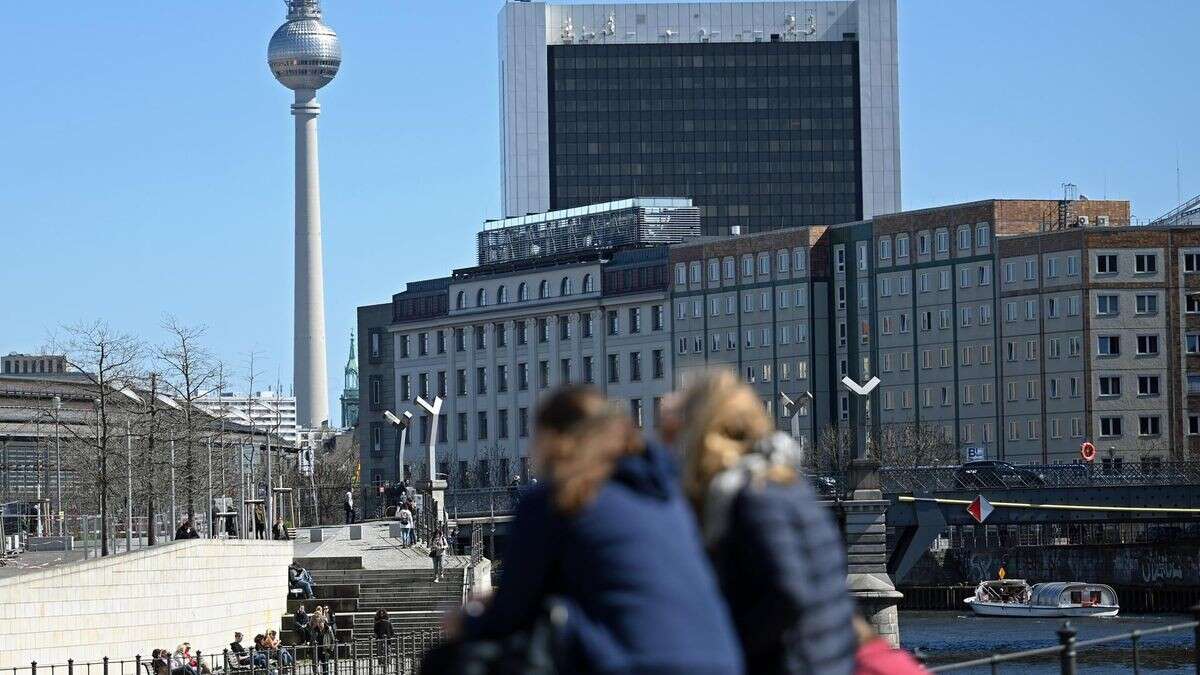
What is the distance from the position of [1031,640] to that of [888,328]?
208ft

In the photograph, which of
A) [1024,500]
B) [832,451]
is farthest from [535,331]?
[1024,500]

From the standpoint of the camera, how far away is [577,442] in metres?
6.66

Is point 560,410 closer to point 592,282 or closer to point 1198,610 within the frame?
point 1198,610

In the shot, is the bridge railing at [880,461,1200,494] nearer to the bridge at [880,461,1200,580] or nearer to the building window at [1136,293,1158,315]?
the bridge at [880,461,1200,580]

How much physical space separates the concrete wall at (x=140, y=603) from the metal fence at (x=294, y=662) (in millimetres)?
389

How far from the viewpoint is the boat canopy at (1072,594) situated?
107312 millimetres

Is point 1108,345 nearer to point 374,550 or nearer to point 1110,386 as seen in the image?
point 1110,386

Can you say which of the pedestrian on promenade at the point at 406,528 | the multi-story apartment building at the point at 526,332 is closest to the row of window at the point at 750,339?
the multi-story apartment building at the point at 526,332

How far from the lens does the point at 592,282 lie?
6639 inches

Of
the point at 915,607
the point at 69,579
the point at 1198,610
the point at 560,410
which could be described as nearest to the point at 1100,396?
the point at 915,607

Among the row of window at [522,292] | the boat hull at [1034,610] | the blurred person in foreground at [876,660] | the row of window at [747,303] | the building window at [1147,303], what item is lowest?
the boat hull at [1034,610]

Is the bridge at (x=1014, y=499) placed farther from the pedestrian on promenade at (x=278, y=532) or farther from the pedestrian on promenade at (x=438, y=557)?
the pedestrian on promenade at (x=438, y=557)

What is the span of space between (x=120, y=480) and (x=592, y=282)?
10754cm

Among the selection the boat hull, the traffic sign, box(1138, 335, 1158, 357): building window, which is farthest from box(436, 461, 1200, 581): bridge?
box(1138, 335, 1158, 357): building window
